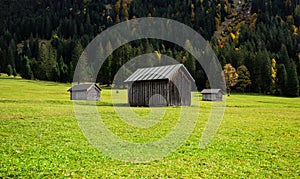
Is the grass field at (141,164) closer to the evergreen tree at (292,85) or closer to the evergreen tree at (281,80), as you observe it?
the evergreen tree at (292,85)

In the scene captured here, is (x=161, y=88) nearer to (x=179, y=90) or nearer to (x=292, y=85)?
(x=179, y=90)

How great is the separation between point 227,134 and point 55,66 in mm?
105219

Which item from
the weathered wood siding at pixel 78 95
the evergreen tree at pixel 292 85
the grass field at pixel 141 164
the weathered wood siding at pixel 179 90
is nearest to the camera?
the grass field at pixel 141 164

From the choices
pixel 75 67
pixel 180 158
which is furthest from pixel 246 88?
pixel 180 158

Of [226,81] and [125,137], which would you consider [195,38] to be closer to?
[226,81]

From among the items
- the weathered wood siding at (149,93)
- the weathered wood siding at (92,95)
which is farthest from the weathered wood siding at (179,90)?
the weathered wood siding at (92,95)

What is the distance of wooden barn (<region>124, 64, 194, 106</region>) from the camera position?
4503cm

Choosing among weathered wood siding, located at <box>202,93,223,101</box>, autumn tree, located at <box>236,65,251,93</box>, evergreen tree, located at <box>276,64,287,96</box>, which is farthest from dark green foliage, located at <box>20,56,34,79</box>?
evergreen tree, located at <box>276,64,287,96</box>

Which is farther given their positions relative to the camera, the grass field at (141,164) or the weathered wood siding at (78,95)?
the weathered wood siding at (78,95)

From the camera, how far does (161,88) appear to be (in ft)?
148

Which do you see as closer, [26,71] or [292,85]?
[292,85]

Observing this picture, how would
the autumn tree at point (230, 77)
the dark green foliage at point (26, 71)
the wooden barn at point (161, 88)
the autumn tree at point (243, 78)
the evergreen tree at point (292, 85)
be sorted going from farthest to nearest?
1. the dark green foliage at point (26, 71)
2. the autumn tree at point (243, 78)
3. the evergreen tree at point (292, 85)
4. the autumn tree at point (230, 77)
5. the wooden barn at point (161, 88)

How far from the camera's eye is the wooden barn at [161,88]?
45.0m

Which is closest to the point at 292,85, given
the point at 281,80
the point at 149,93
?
the point at 281,80
